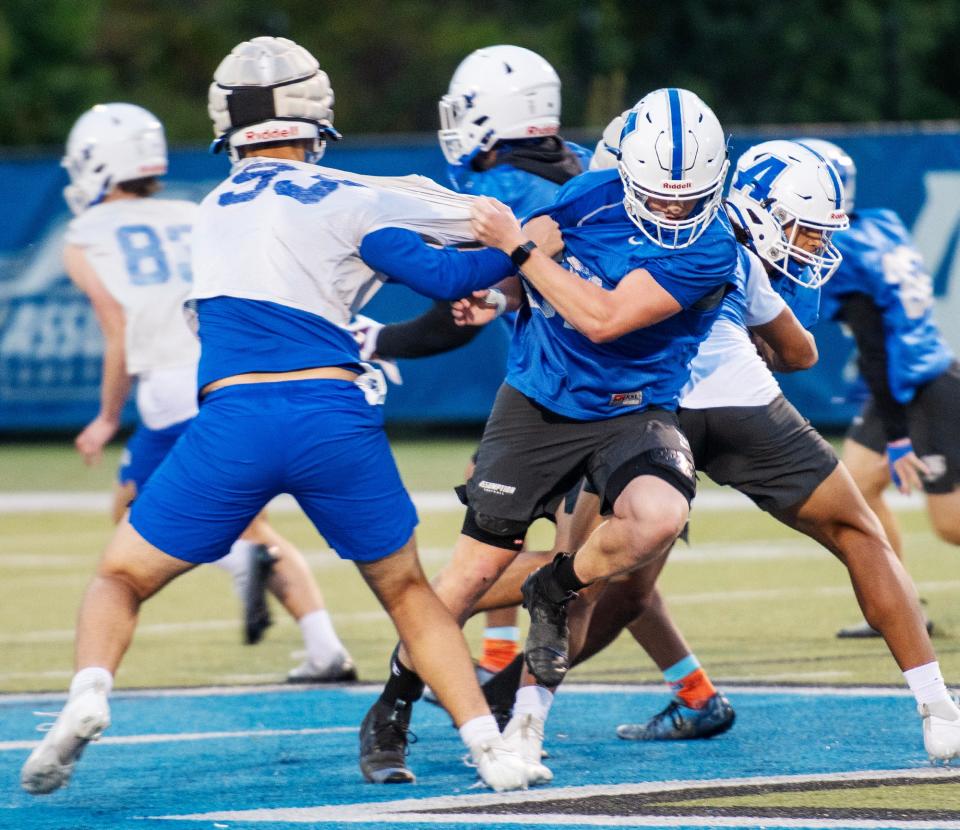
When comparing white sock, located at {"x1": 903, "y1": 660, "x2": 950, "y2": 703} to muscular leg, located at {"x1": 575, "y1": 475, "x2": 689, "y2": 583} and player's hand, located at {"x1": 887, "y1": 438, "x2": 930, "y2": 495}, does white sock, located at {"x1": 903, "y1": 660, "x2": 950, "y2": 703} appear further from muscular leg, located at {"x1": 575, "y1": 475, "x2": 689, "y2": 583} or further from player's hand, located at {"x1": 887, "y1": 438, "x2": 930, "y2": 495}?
player's hand, located at {"x1": 887, "y1": 438, "x2": 930, "y2": 495}

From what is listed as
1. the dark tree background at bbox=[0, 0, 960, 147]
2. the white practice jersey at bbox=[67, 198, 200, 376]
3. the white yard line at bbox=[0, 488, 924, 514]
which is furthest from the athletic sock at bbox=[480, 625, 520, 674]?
the dark tree background at bbox=[0, 0, 960, 147]

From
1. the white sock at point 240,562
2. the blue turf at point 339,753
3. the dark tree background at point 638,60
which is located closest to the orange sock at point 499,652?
the blue turf at point 339,753

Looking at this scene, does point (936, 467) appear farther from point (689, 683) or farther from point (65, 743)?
point (65, 743)

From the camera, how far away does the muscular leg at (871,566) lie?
17.8ft

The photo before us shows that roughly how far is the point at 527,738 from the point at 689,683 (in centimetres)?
84

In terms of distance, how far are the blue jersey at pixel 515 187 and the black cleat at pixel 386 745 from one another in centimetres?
172

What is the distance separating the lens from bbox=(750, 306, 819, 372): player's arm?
5660mm

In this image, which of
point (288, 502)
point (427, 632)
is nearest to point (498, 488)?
point (427, 632)

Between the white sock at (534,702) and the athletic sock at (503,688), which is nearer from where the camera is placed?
the white sock at (534,702)

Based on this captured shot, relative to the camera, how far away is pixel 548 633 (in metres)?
5.30

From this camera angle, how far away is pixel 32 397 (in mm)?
17859

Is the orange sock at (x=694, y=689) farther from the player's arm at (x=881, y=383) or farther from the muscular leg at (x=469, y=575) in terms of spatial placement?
the player's arm at (x=881, y=383)

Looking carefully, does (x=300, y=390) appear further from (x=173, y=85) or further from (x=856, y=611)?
(x=173, y=85)

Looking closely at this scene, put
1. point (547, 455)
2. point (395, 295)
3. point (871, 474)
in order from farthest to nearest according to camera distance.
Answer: point (395, 295), point (871, 474), point (547, 455)
